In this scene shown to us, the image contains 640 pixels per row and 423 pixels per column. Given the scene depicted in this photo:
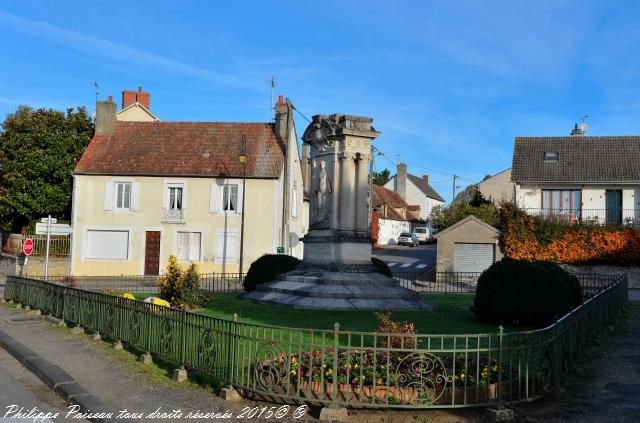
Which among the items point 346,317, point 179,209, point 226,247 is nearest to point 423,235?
point 226,247

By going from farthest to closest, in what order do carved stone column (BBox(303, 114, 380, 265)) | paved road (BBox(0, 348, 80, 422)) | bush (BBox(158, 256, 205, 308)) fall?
carved stone column (BBox(303, 114, 380, 265)) < bush (BBox(158, 256, 205, 308)) < paved road (BBox(0, 348, 80, 422))

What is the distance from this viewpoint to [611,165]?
118 ft

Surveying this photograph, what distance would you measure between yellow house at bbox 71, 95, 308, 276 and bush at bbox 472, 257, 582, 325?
67.9 ft

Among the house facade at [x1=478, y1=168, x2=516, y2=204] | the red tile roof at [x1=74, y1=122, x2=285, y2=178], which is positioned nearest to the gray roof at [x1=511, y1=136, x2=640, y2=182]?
the red tile roof at [x1=74, y1=122, x2=285, y2=178]

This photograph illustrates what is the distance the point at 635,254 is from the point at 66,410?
94.0 feet

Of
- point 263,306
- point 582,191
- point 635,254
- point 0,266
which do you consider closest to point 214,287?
point 263,306

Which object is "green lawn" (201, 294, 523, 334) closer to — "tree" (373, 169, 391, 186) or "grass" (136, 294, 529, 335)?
"grass" (136, 294, 529, 335)

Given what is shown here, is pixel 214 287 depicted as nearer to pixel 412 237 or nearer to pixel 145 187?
pixel 145 187

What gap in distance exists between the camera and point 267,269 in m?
19.2

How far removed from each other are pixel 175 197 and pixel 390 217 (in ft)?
110

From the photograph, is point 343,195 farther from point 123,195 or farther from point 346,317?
point 123,195

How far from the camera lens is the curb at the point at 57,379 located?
7.28 meters

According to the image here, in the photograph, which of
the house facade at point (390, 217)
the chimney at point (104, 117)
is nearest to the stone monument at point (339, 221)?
the chimney at point (104, 117)

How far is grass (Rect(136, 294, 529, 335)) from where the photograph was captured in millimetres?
12773
